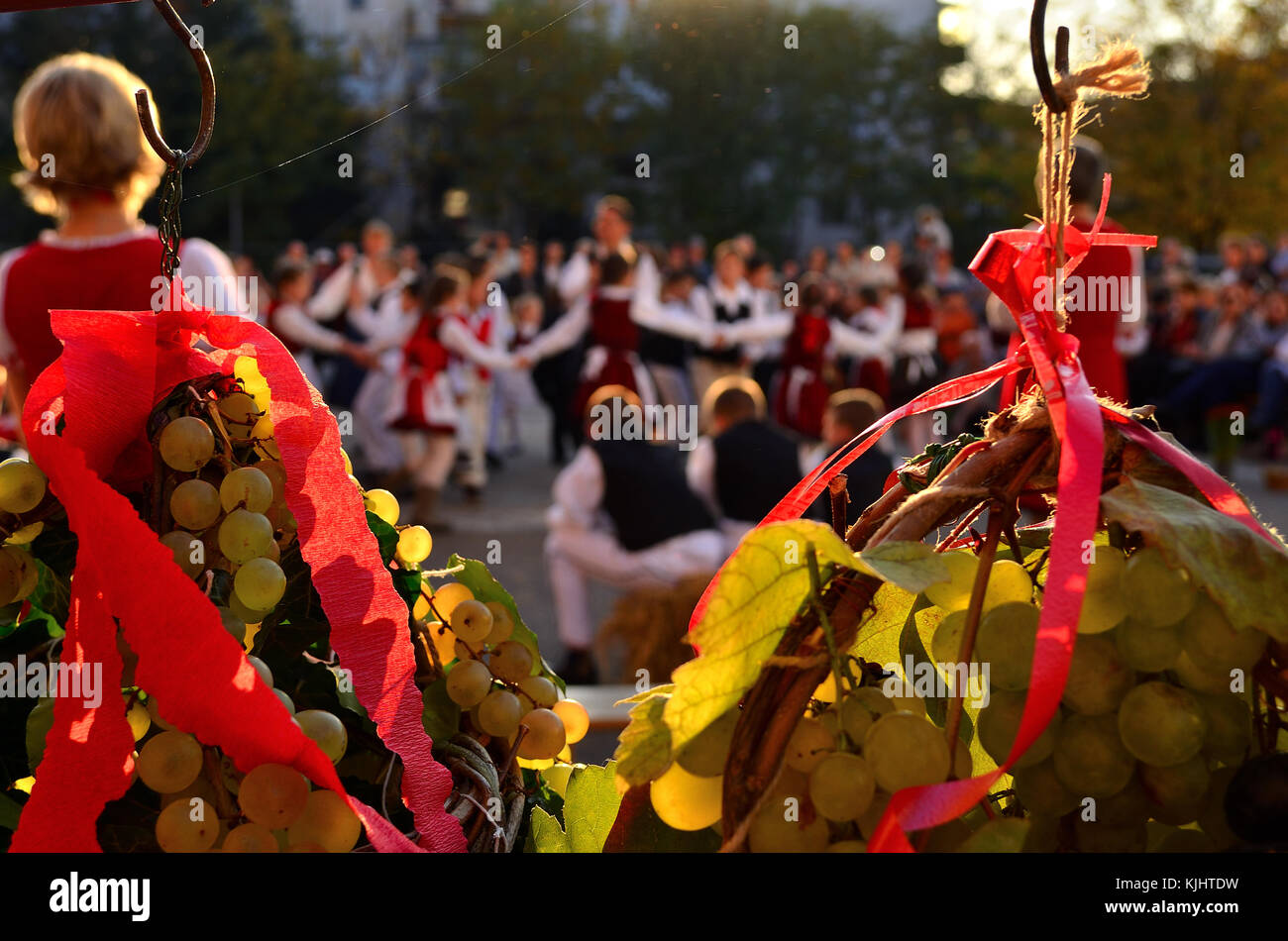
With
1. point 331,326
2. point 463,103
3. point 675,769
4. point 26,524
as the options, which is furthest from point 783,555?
point 463,103

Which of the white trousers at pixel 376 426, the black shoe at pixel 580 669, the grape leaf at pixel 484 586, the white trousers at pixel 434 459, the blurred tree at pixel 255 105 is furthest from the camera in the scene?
the blurred tree at pixel 255 105

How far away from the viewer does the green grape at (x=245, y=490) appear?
0.70 metres

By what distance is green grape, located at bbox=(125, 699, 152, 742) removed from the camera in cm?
68

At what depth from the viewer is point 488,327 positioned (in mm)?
8734

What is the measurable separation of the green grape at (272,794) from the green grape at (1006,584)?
0.36m

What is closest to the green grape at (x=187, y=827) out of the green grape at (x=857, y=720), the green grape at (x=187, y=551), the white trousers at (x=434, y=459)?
the green grape at (x=187, y=551)

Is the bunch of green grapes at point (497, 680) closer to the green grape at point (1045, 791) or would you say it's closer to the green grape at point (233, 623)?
the green grape at point (233, 623)

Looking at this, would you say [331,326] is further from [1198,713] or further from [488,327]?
[1198,713]

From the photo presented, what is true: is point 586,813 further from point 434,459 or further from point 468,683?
point 434,459

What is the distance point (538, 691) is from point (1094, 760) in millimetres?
375

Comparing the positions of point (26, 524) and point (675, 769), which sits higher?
point (26, 524)

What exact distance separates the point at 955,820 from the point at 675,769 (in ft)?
0.45

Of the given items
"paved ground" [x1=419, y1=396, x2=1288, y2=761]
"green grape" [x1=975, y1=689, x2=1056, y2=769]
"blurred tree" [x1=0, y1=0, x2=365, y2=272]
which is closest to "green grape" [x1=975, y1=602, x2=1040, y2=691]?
"green grape" [x1=975, y1=689, x2=1056, y2=769]
